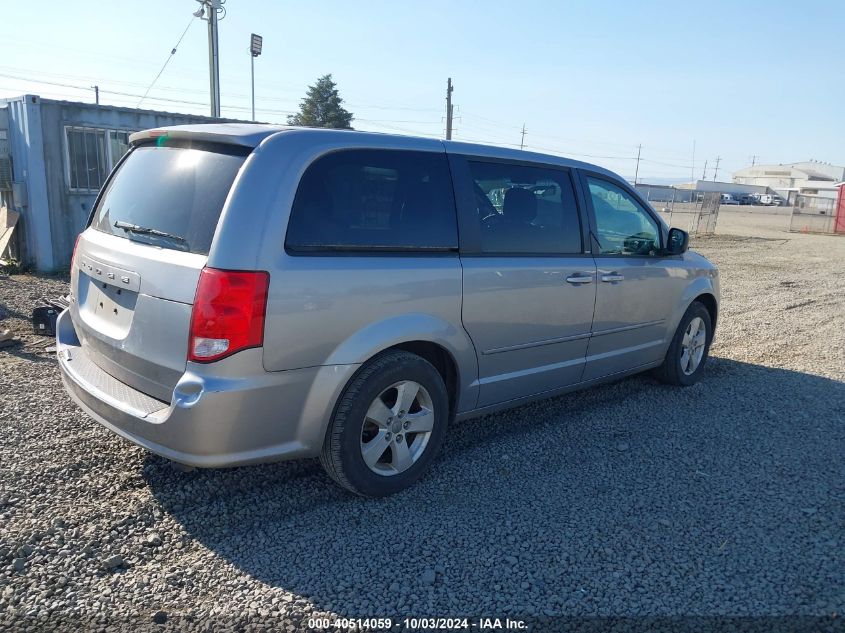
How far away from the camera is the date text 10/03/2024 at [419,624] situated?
8.82 ft

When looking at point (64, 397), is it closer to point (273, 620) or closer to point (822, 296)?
point (273, 620)

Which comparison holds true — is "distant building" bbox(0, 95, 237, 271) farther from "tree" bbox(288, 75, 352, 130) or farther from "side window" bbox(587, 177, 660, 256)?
"tree" bbox(288, 75, 352, 130)

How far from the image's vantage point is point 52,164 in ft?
34.2

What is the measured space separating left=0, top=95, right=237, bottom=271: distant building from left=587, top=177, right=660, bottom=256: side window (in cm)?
840

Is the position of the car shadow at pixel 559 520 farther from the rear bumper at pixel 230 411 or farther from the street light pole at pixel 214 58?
the street light pole at pixel 214 58

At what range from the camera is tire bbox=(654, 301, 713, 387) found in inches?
228

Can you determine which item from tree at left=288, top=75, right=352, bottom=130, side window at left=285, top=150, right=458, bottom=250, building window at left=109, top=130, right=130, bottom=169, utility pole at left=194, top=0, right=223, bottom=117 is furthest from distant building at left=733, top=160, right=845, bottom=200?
side window at left=285, top=150, right=458, bottom=250

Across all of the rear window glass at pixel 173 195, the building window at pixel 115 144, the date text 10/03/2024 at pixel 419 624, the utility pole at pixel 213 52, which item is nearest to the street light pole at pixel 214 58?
the utility pole at pixel 213 52

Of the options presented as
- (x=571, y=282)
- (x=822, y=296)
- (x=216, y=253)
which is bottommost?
(x=822, y=296)

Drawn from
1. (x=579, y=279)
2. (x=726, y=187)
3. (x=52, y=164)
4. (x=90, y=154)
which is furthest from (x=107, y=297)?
(x=726, y=187)

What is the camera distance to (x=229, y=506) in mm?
3539

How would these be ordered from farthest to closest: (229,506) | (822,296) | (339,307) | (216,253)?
(822,296) → (229,506) → (339,307) → (216,253)

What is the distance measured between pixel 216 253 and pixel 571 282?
2.44 m

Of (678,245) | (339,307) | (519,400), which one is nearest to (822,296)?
(678,245)
